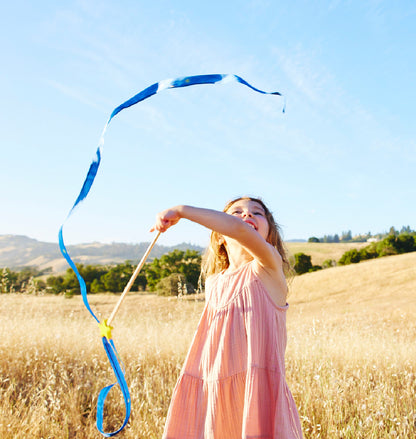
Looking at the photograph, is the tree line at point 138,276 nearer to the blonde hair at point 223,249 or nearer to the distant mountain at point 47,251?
the blonde hair at point 223,249

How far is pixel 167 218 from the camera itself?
1583 mm

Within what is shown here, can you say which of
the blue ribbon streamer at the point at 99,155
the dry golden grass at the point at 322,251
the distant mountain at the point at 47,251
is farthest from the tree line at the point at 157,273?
the distant mountain at the point at 47,251

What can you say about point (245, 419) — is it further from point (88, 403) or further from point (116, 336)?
point (116, 336)

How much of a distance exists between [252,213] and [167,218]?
790mm

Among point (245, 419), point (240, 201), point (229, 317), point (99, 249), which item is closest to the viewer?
point (245, 419)

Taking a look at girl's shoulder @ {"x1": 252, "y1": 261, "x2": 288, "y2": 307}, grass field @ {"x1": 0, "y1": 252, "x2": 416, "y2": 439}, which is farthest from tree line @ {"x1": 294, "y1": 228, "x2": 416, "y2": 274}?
girl's shoulder @ {"x1": 252, "y1": 261, "x2": 288, "y2": 307}

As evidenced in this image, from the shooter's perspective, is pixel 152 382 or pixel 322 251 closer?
pixel 152 382

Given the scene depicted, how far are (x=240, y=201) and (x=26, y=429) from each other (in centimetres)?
199

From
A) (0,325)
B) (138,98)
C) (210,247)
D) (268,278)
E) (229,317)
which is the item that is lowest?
(0,325)

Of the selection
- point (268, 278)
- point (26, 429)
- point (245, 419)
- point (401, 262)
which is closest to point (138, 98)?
point (268, 278)

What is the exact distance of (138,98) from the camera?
1.81 m

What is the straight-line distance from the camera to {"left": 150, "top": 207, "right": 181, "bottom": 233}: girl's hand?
5.20 ft

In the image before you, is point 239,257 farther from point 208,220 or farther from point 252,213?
point 208,220

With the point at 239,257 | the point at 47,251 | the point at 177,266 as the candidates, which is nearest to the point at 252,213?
the point at 239,257
